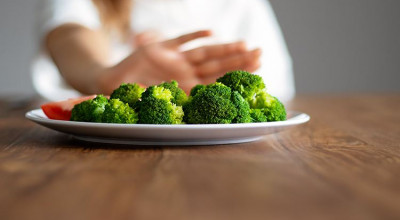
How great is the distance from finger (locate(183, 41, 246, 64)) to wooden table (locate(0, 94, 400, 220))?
1.82 ft

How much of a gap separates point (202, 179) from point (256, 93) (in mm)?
403

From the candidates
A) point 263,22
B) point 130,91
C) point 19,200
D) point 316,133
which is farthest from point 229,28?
point 19,200

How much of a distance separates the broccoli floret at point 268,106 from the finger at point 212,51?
1.91 feet

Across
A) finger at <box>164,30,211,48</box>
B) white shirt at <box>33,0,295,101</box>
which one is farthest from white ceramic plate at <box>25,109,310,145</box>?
white shirt at <box>33,0,295,101</box>

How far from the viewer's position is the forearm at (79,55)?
1988 millimetres

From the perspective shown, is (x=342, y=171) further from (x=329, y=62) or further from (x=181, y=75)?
(x=329, y=62)

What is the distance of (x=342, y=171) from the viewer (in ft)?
2.41

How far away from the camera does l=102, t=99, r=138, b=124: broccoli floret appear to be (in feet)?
2.96

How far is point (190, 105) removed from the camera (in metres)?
0.94

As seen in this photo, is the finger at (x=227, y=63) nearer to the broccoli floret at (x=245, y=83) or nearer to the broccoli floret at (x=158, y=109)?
the broccoli floret at (x=245, y=83)

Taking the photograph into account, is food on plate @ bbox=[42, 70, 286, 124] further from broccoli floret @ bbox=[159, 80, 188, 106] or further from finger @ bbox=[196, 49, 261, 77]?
finger @ bbox=[196, 49, 261, 77]

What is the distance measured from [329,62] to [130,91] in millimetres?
4645

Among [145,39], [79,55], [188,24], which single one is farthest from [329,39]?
[79,55]

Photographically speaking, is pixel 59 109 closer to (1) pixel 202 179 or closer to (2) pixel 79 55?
Answer: (1) pixel 202 179
